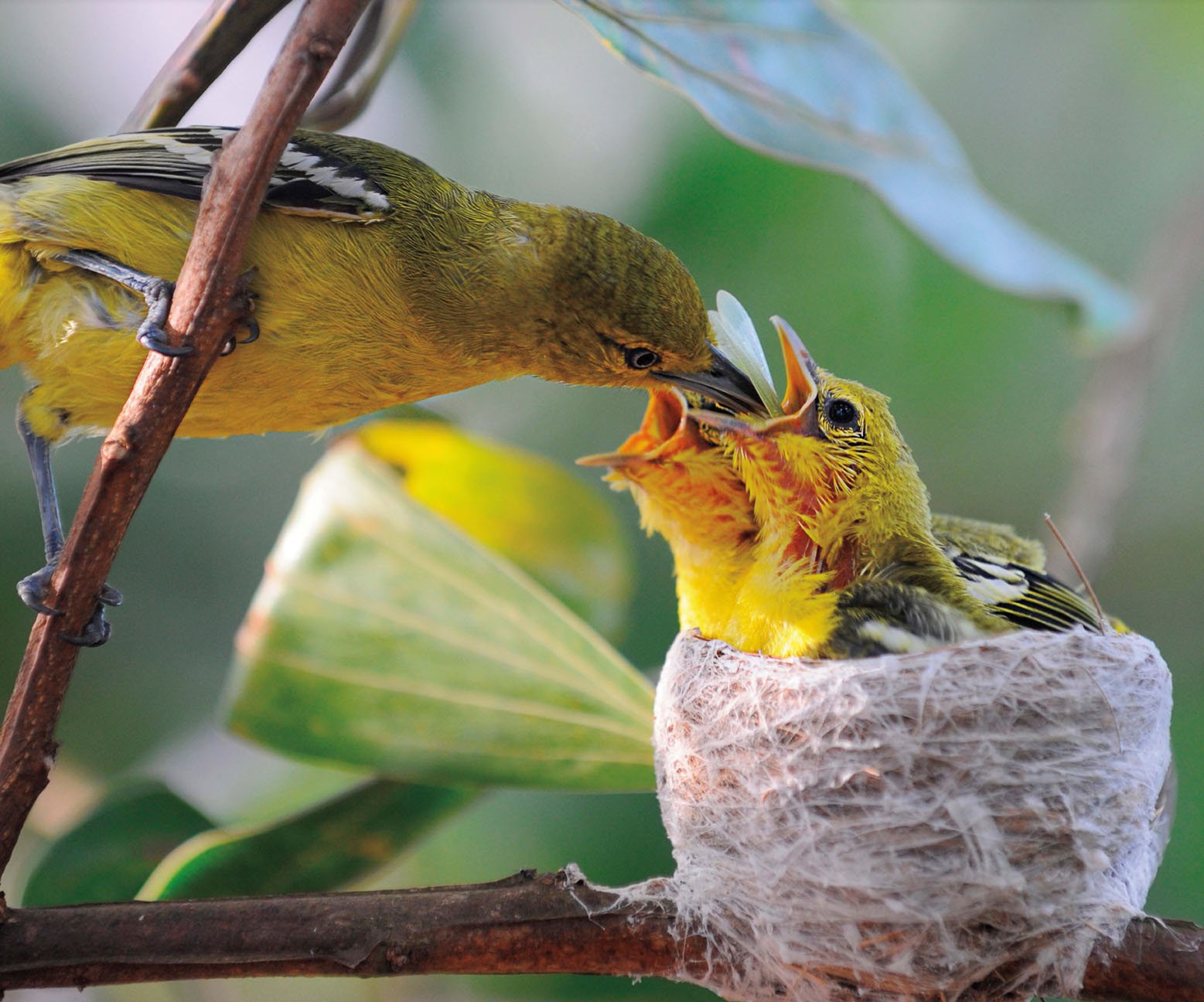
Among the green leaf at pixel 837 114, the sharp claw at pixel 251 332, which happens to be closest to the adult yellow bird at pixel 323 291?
the sharp claw at pixel 251 332

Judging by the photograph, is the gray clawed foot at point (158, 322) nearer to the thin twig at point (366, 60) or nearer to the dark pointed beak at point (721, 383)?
the thin twig at point (366, 60)

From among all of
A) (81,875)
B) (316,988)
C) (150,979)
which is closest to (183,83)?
(150,979)

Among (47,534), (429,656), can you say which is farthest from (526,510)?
(47,534)

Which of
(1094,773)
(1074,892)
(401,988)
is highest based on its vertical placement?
(1094,773)

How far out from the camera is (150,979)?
4.93 feet

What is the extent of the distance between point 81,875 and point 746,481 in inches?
60.4

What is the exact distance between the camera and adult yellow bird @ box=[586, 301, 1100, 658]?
1.95 metres

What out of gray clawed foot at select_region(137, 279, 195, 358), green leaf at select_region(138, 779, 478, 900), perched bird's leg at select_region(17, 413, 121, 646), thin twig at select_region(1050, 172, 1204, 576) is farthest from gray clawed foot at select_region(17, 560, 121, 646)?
thin twig at select_region(1050, 172, 1204, 576)

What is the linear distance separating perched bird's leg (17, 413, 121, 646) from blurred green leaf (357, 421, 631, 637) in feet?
2.77

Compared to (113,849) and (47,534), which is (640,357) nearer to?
(47,534)

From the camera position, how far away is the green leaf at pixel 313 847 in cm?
200

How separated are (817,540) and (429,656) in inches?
→ 33.1

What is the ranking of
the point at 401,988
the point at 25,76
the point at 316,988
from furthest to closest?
the point at 25,76 → the point at 316,988 → the point at 401,988

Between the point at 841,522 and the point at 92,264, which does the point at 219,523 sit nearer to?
the point at 92,264
